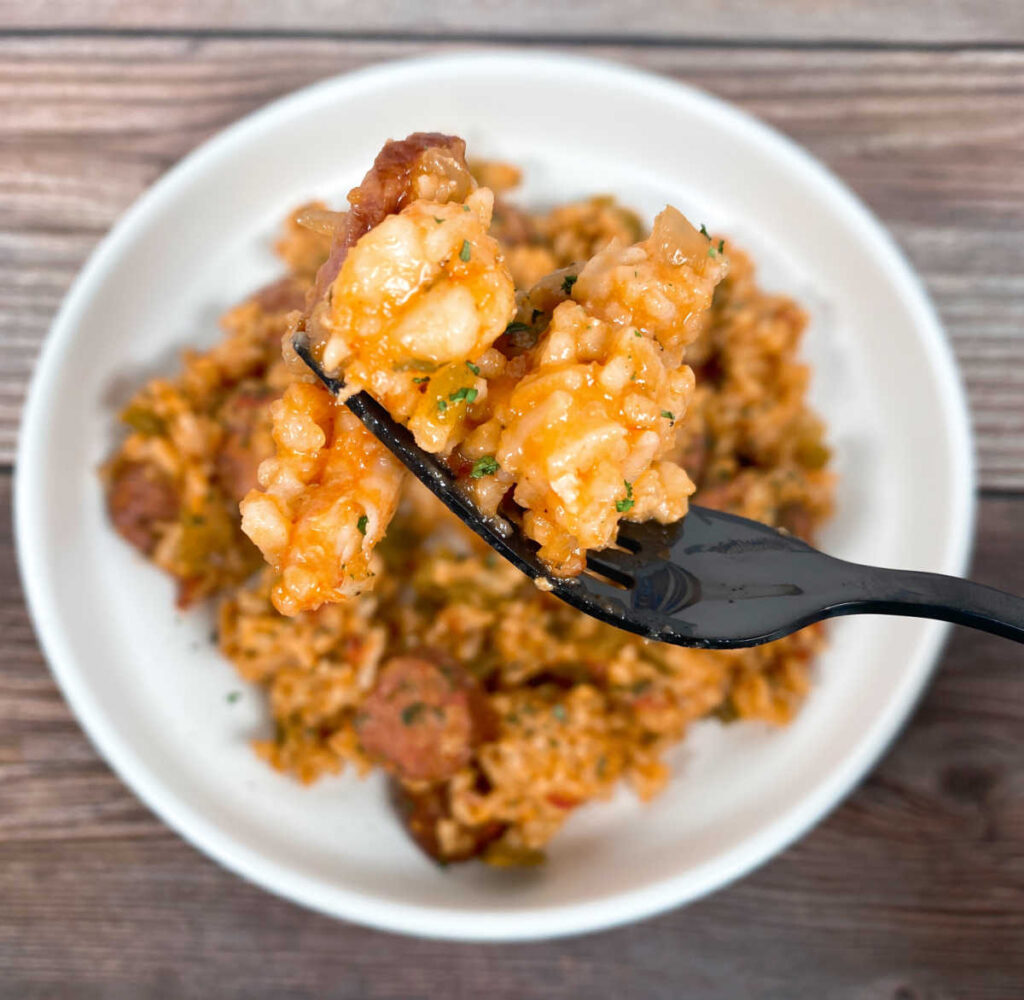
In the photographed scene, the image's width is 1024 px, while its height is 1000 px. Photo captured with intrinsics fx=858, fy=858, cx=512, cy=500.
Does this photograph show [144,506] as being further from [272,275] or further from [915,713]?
[915,713]

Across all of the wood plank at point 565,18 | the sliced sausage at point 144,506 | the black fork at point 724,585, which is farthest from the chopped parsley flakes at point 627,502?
the wood plank at point 565,18

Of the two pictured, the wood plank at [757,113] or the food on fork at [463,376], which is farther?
the wood plank at [757,113]

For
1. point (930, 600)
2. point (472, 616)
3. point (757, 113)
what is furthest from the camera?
point (757, 113)

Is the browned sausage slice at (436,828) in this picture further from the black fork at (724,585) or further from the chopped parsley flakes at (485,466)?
the chopped parsley flakes at (485,466)

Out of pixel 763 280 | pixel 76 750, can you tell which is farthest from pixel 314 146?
pixel 76 750

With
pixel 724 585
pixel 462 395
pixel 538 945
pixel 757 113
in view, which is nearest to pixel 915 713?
pixel 538 945

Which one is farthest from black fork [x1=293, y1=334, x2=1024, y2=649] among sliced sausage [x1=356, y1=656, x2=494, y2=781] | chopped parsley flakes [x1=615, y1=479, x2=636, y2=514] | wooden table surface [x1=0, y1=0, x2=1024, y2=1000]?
wooden table surface [x1=0, y1=0, x2=1024, y2=1000]
